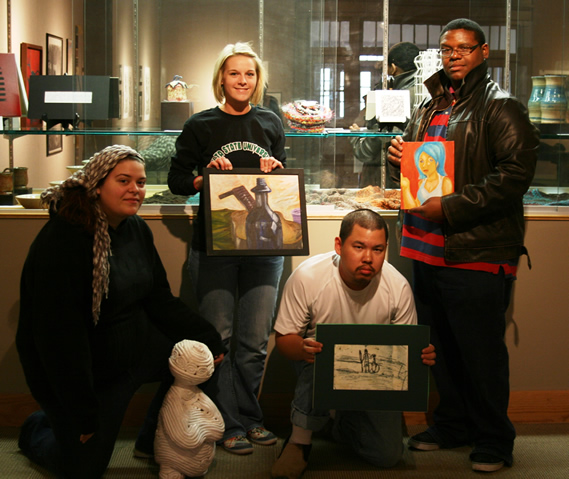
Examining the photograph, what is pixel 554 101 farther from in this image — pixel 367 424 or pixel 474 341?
pixel 367 424

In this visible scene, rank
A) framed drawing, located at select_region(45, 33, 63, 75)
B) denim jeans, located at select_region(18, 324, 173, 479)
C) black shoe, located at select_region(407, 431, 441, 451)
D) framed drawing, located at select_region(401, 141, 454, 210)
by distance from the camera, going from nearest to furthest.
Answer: denim jeans, located at select_region(18, 324, 173, 479)
framed drawing, located at select_region(401, 141, 454, 210)
black shoe, located at select_region(407, 431, 441, 451)
framed drawing, located at select_region(45, 33, 63, 75)

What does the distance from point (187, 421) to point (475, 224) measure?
1329mm

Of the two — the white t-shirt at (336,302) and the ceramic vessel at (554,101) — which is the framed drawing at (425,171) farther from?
the ceramic vessel at (554,101)

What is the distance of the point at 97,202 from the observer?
255 centimetres

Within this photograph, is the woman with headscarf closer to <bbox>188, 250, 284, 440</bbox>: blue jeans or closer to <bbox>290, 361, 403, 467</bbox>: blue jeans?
<bbox>188, 250, 284, 440</bbox>: blue jeans

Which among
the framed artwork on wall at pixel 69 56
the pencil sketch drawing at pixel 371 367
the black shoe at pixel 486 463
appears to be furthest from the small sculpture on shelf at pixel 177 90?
the black shoe at pixel 486 463

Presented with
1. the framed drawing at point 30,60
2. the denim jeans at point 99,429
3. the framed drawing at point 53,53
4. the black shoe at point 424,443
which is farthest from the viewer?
the framed drawing at point 53,53

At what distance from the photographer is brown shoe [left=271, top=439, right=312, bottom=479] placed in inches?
107

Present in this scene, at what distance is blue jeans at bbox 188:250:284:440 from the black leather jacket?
2.53ft

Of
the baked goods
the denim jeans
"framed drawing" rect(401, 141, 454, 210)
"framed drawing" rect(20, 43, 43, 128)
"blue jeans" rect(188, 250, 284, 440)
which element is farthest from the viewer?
"framed drawing" rect(20, 43, 43, 128)

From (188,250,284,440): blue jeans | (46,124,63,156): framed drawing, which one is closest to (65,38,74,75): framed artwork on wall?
(46,124,63,156): framed drawing

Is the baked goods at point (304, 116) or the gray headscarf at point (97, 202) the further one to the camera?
the baked goods at point (304, 116)

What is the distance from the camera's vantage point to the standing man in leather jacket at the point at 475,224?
2.60 metres

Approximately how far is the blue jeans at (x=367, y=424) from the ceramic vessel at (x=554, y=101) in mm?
1631
